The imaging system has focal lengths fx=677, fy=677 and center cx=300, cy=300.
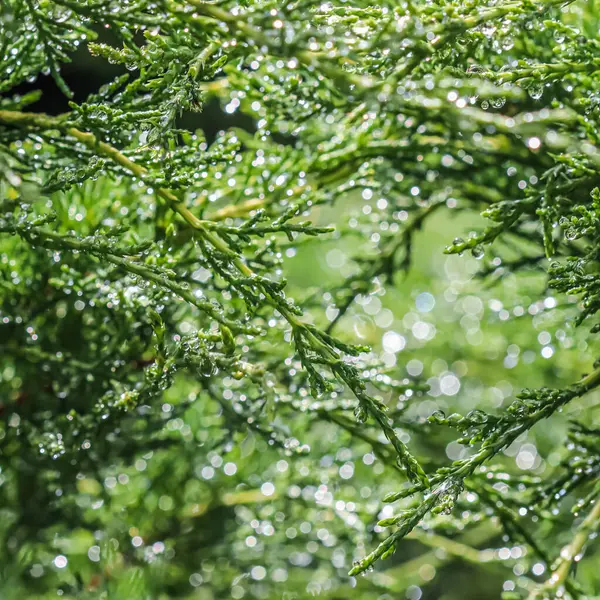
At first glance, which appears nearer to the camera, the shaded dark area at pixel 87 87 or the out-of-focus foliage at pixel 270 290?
the out-of-focus foliage at pixel 270 290

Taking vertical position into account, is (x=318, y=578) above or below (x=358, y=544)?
below

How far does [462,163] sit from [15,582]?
0.75 meters

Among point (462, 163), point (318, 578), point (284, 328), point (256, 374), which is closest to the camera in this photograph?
point (256, 374)

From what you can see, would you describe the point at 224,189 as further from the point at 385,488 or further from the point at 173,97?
the point at 385,488

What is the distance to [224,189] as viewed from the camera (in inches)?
31.8

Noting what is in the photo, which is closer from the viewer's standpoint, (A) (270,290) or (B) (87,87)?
(A) (270,290)

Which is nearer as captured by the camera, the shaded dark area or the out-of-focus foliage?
the out-of-focus foliage

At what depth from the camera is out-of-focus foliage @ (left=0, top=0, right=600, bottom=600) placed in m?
0.54

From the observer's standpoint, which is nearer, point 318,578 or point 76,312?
point 76,312

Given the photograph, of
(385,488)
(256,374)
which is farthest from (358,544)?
(256,374)

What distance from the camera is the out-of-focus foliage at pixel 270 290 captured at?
1.78 feet

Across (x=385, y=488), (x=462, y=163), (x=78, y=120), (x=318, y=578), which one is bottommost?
(x=318, y=578)

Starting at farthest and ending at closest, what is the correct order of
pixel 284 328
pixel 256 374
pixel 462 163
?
pixel 462 163 → pixel 284 328 → pixel 256 374

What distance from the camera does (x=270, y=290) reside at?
54 centimetres
